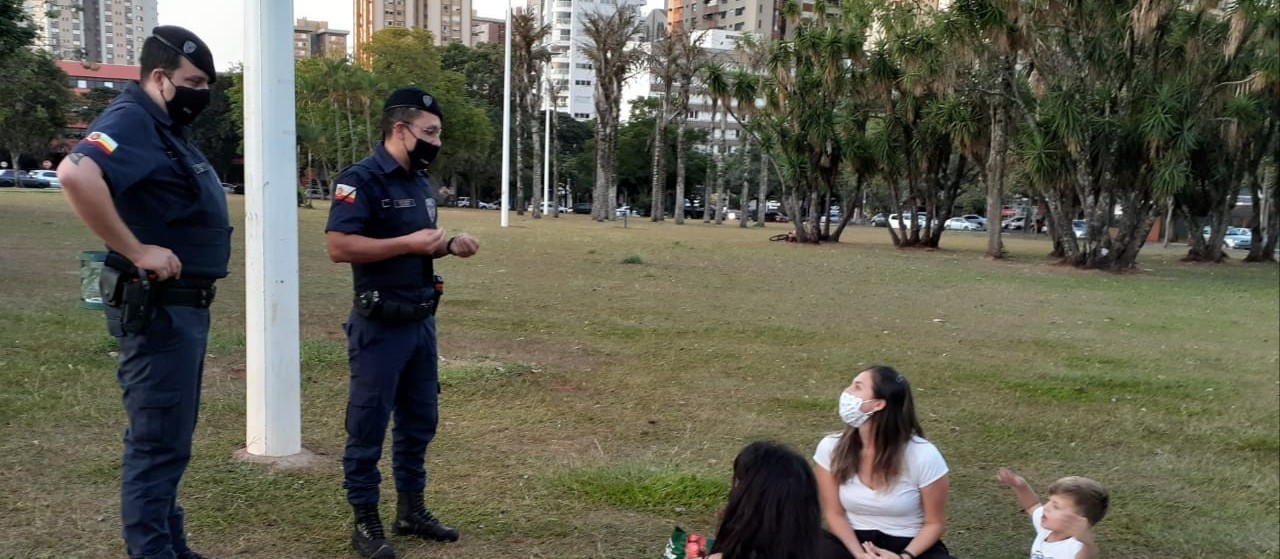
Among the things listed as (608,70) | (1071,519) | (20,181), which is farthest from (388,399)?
(20,181)

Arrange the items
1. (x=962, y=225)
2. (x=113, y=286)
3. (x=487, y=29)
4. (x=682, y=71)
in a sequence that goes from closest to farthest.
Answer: (x=113, y=286) < (x=682, y=71) < (x=487, y=29) < (x=962, y=225)

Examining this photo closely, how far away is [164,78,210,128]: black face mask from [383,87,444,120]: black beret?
2.32 feet

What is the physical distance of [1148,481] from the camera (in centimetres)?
547

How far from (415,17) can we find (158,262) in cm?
3335

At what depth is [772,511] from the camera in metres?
2.63

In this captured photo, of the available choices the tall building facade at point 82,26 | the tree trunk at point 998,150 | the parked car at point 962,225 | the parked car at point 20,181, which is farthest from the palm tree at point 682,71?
the parked car at point 20,181

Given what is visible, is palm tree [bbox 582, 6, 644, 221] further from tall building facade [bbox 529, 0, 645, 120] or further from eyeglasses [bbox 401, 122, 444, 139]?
eyeglasses [bbox 401, 122, 444, 139]

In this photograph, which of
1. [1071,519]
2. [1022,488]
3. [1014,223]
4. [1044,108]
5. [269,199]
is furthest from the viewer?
[1014,223]

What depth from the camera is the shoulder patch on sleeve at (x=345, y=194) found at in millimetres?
3652

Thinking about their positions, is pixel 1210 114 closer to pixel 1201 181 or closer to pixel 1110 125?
pixel 1110 125

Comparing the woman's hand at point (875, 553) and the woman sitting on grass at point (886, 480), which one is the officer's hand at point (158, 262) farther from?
the woman's hand at point (875, 553)

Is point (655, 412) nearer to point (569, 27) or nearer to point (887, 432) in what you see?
point (887, 432)

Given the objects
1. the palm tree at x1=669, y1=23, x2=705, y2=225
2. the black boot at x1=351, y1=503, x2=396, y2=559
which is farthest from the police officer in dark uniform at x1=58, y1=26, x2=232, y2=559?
the palm tree at x1=669, y1=23, x2=705, y2=225

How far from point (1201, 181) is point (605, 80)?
94.6 feet
